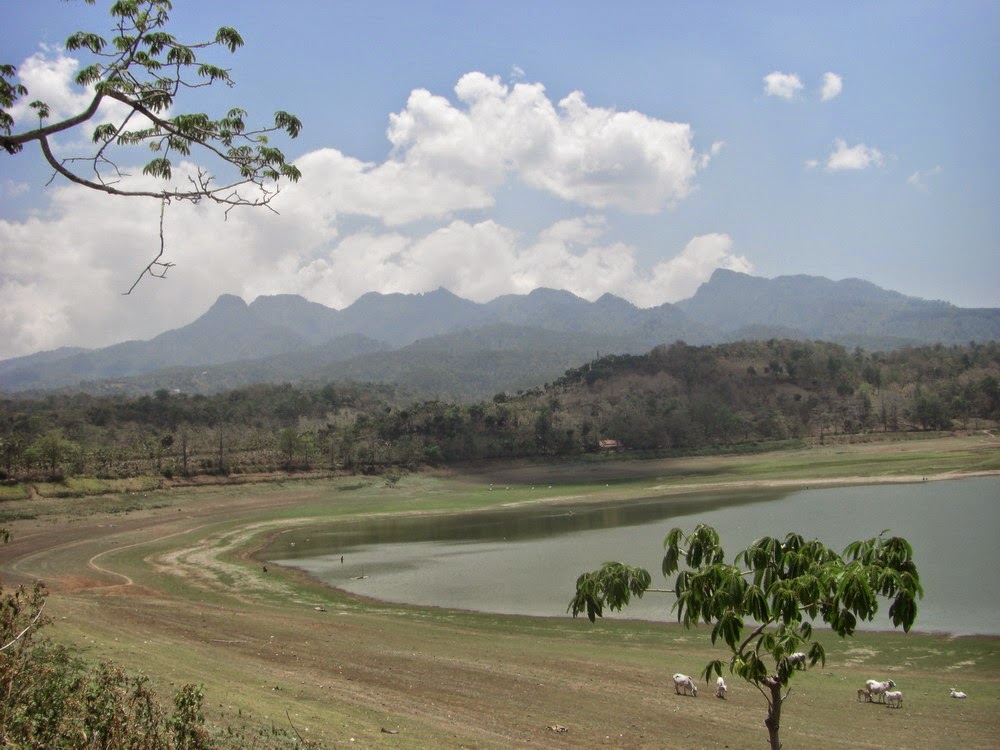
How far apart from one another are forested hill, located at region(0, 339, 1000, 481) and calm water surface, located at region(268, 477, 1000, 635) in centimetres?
3914

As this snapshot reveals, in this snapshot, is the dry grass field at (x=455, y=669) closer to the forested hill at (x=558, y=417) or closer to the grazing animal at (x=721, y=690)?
the grazing animal at (x=721, y=690)

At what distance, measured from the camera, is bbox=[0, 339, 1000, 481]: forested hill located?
307 feet

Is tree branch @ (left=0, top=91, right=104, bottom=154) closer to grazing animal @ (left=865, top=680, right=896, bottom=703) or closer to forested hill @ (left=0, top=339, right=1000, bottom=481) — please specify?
grazing animal @ (left=865, top=680, right=896, bottom=703)

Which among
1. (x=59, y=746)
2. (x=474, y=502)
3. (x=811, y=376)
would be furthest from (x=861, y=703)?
(x=811, y=376)

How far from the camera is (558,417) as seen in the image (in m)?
122

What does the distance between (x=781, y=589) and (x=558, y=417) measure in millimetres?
116064

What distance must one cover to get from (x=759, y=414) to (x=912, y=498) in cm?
7330

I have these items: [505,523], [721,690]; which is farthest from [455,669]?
[505,523]

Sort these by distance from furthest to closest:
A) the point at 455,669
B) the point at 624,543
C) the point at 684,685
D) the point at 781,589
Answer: the point at 624,543 < the point at 455,669 < the point at 684,685 < the point at 781,589

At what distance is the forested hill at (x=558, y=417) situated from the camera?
9344 cm

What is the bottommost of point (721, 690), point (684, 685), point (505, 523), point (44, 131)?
point (505, 523)

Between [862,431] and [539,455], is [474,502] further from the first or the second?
[862,431]

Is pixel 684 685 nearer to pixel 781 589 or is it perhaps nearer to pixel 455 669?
pixel 455 669

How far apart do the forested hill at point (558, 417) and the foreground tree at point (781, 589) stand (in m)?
77.4
